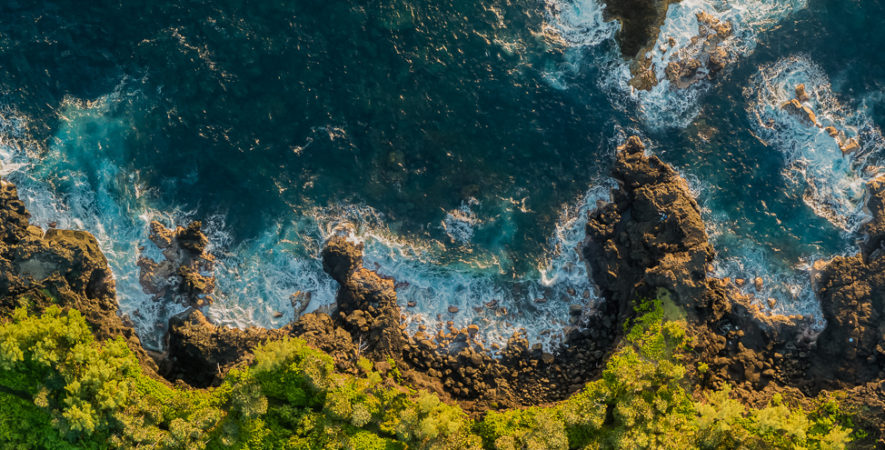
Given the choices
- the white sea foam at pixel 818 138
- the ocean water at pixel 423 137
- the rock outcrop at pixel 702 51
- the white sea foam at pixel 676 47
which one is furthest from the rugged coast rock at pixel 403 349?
the rock outcrop at pixel 702 51

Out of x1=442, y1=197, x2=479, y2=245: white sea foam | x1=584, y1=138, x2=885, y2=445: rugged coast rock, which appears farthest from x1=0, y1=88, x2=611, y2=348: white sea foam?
x1=584, y1=138, x2=885, y2=445: rugged coast rock

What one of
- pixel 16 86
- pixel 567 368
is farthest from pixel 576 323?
pixel 16 86

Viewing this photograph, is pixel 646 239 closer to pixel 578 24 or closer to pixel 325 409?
pixel 578 24

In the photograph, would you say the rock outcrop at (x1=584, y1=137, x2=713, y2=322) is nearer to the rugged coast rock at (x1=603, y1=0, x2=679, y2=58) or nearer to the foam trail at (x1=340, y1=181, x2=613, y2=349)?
the foam trail at (x1=340, y1=181, x2=613, y2=349)

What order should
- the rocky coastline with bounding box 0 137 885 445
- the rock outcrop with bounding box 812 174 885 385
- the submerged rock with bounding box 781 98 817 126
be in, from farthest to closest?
1. the submerged rock with bounding box 781 98 817 126
2. the rocky coastline with bounding box 0 137 885 445
3. the rock outcrop with bounding box 812 174 885 385

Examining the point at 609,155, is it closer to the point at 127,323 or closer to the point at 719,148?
Answer: the point at 719,148

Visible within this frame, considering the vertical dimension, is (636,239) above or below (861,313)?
above
